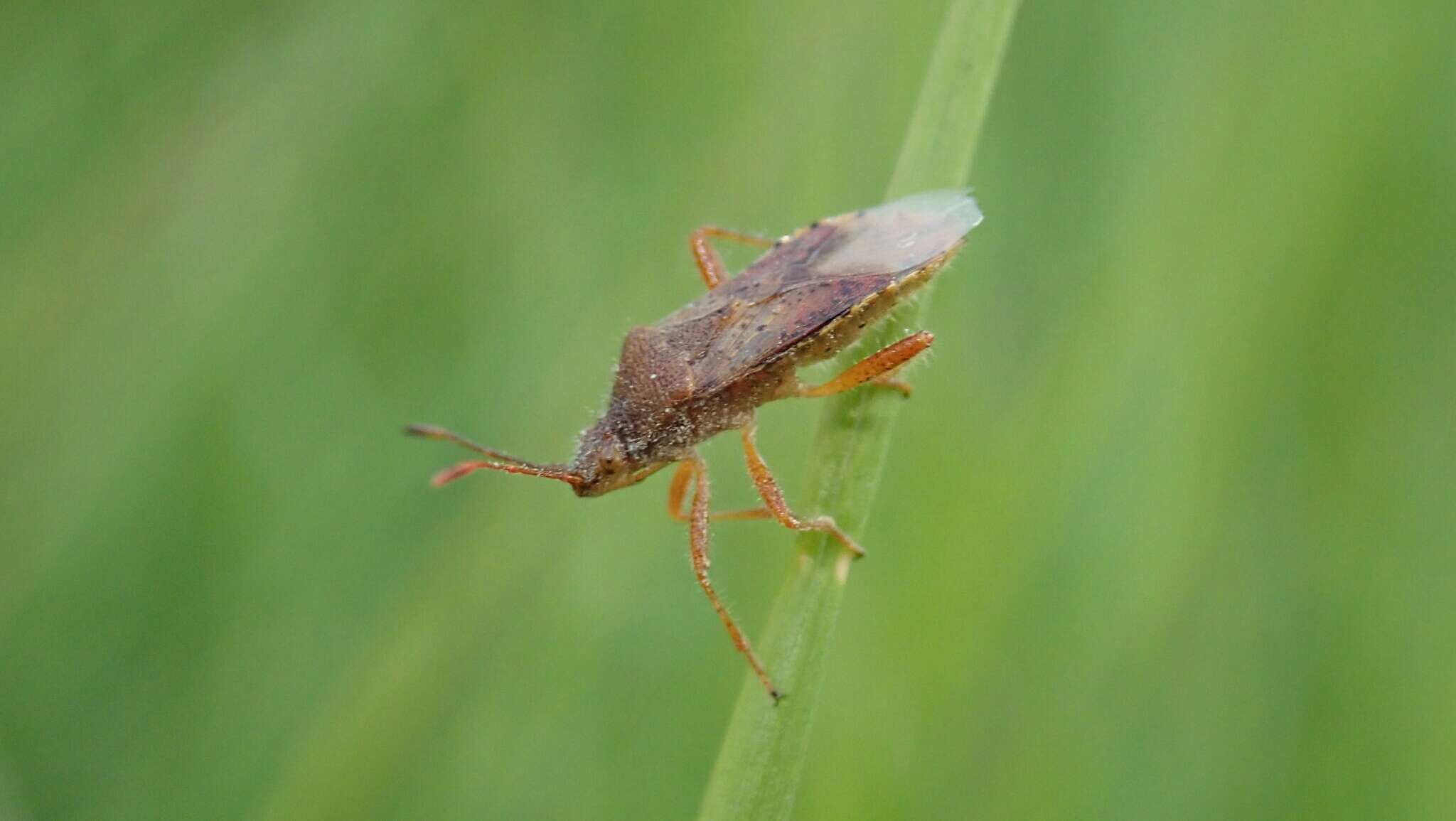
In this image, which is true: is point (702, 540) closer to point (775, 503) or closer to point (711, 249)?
point (775, 503)

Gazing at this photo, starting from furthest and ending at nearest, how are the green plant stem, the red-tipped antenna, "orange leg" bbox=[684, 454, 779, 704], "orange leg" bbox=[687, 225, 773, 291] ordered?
"orange leg" bbox=[687, 225, 773, 291] → the red-tipped antenna → "orange leg" bbox=[684, 454, 779, 704] → the green plant stem

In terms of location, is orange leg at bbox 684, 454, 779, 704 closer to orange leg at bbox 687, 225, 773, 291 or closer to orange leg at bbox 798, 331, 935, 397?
orange leg at bbox 798, 331, 935, 397

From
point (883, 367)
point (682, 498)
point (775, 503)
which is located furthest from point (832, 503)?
point (682, 498)

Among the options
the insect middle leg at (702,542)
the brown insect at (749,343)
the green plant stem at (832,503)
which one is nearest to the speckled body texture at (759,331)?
the brown insect at (749,343)

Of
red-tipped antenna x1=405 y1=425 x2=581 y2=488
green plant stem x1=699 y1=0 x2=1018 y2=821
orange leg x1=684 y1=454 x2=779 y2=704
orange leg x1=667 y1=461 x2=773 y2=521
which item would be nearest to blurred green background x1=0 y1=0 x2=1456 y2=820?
orange leg x1=667 y1=461 x2=773 y2=521

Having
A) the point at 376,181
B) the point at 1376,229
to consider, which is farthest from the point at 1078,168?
the point at 376,181

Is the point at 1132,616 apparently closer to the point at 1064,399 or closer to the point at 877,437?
the point at 1064,399

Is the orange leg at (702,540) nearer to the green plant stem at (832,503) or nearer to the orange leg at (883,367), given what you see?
the green plant stem at (832,503)
